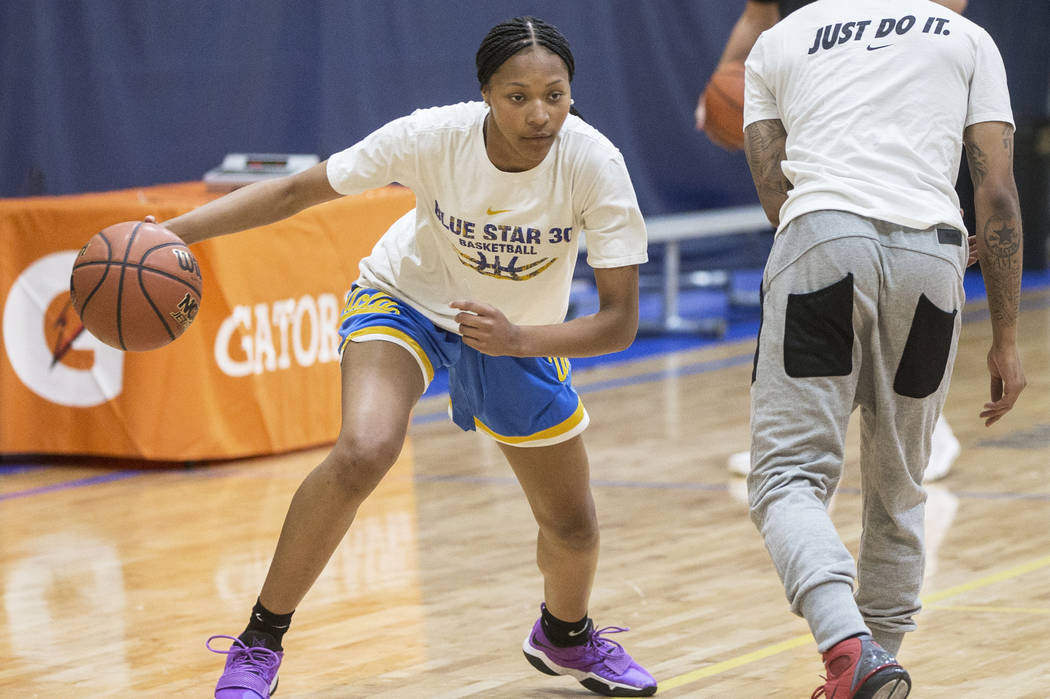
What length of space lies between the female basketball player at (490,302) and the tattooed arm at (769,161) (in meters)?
0.27

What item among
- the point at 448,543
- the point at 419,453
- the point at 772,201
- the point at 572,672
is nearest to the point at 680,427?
the point at 419,453

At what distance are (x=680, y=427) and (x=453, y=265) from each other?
380 centimetres

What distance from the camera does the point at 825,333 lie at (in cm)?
300

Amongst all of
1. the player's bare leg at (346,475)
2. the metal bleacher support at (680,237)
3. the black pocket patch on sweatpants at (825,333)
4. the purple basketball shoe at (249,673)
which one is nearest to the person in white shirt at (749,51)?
the player's bare leg at (346,475)

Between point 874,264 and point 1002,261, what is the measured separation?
31cm

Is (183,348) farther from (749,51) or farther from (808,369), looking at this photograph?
(808,369)

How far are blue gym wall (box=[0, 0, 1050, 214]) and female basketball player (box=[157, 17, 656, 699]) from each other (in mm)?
4522

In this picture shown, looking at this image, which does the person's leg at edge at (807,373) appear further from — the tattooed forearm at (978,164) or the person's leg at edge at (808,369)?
the tattooed forearm at (978,164)

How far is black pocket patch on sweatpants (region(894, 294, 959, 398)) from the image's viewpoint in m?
3.03

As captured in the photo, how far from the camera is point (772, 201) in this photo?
128 inches

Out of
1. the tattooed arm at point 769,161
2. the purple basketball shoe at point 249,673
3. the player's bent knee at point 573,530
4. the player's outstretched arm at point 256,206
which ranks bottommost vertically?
the purple basketball shoe at point 249,673

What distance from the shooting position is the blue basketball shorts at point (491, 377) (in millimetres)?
3523

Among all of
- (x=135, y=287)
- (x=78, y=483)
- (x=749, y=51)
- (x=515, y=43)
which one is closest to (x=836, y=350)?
(x=515, y=43)

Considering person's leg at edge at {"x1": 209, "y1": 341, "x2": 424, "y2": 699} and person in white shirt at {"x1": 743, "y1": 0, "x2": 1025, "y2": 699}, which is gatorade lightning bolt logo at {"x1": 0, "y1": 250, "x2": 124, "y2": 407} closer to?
person's leg at edge at {"x1": 209, "y1": 341, "x2": 424, "y2": 699}
